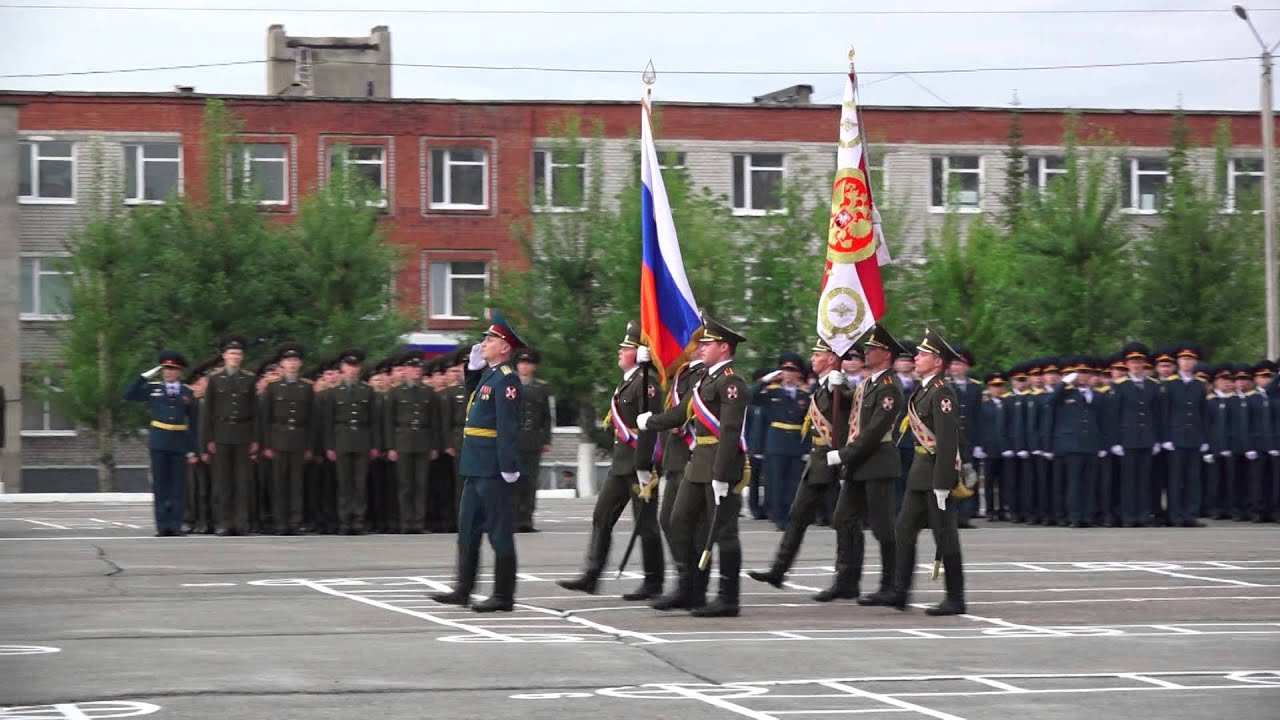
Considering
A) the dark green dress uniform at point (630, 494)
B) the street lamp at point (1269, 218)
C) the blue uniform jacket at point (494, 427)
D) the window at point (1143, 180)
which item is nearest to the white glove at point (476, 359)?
the blue uniform jacket at point (494, 427)

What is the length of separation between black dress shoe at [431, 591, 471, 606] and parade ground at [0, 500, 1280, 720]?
0.11 metres

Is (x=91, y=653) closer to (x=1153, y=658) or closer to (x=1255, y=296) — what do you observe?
(x=1153, y=658)

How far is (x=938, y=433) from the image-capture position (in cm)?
1413

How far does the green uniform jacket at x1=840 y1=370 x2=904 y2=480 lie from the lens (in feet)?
48.3

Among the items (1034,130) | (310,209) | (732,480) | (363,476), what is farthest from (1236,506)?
(1034,130)

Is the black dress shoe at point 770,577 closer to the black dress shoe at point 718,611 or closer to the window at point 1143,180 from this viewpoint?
the black dress shoe at point 718,611

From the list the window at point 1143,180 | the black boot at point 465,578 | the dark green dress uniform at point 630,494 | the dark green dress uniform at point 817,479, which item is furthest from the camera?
the window at point 1143,180

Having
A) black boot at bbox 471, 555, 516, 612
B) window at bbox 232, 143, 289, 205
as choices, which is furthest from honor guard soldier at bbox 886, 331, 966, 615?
window at bbox 232, 143, 289, 205

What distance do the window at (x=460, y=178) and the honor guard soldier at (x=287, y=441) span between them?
31.2m

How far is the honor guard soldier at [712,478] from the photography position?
542 inches

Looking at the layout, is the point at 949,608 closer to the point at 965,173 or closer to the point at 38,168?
the point at 38,168

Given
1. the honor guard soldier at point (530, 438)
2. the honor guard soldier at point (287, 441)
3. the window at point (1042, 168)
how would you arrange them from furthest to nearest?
the window at point (1042, 168)
the honor guard soldier at point (530, 438)
the honor guard soldier at point (287, 441)

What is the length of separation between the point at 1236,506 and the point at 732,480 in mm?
15301

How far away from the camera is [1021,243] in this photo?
1608 inches
